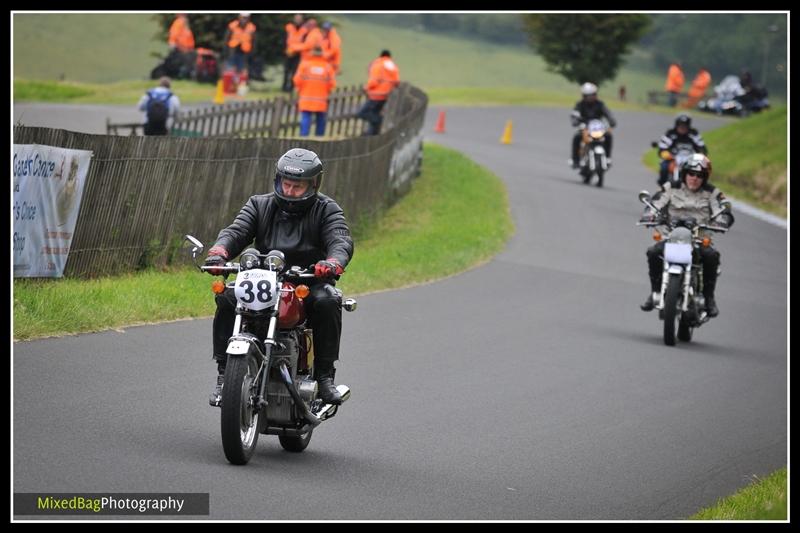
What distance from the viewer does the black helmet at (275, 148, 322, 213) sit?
902 centimetres

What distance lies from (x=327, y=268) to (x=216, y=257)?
2.10 ft

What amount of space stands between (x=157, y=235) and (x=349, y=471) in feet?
28.5

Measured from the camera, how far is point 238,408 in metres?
8.24

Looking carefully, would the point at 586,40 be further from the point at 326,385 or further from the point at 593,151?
the point at 326,385

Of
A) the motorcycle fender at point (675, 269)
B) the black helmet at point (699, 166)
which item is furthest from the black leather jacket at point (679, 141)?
the motorcycle fender at point (675, 269)

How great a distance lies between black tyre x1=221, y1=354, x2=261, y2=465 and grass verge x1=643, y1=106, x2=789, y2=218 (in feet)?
82.7

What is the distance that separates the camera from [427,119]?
47.8m

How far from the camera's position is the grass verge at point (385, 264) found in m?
12.9

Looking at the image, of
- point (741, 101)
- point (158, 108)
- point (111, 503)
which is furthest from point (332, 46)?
point (741, 101)

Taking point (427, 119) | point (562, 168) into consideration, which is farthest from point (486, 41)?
point (562, 168)

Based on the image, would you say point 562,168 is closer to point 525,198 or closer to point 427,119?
point 525,198

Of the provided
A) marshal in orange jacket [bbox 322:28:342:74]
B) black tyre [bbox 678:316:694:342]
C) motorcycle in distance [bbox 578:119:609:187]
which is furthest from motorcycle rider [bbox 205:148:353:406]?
marshal in orange jacket [bbox 322:28:342:74]

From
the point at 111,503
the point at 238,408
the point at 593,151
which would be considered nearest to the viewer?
the point at 111,503

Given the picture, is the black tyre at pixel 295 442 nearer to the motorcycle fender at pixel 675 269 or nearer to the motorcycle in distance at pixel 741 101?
the motorcycle fender at pixel 675 269
